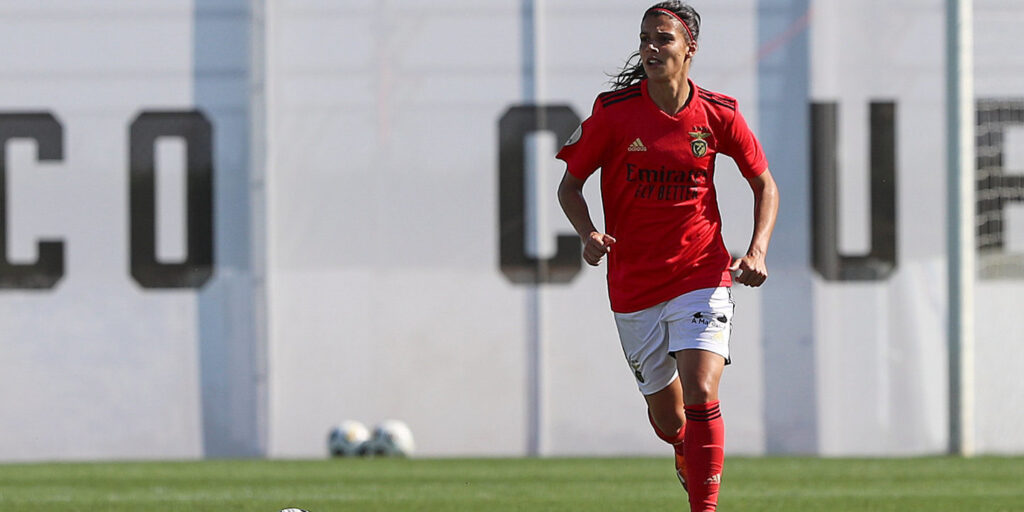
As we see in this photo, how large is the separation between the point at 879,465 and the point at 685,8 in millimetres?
4938

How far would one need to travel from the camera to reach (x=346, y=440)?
10258mm

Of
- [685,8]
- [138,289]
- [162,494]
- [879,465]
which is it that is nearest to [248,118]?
[138,289]

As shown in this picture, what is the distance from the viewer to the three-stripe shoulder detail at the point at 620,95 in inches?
192

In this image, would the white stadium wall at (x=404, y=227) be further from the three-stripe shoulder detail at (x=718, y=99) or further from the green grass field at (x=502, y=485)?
the three-stripe shoulder detail at (x=718, y=99)

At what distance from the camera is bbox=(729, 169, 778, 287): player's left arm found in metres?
4.55

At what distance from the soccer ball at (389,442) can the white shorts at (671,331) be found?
529 centimetres

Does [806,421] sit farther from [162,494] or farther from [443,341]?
[162,494]

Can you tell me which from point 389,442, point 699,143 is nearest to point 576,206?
point 699,143

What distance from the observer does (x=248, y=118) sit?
35.8 ft

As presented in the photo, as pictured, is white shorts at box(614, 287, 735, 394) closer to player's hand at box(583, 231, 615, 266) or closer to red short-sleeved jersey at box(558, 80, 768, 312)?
red short-sleeved jersey at box(558, 80, 768, 312)

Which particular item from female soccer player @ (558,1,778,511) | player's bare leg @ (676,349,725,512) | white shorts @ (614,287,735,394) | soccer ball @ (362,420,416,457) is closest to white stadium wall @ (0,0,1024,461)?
soccer ball @ (362,420,416,457)

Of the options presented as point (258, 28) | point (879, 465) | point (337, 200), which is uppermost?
point (258, 28)

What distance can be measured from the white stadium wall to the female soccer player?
5.92 m

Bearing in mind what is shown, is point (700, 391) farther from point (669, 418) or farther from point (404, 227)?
point (404, 227)
